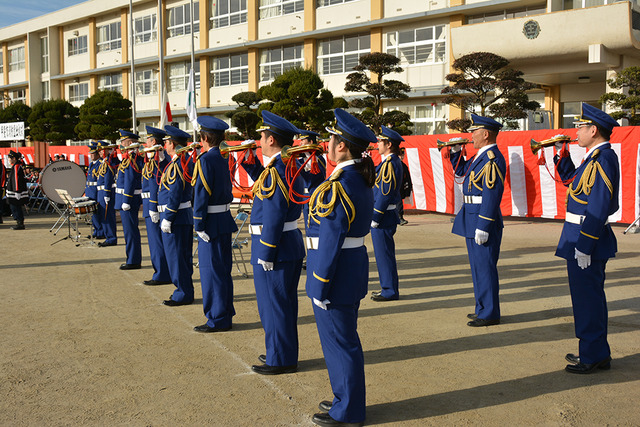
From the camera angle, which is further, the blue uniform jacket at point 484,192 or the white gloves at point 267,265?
the blue uniform jacket at point 484,192

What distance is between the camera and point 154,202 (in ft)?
24.7

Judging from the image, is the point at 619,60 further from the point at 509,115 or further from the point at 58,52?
the point at 58,52

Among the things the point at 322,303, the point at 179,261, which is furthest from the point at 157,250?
the point at 322,303

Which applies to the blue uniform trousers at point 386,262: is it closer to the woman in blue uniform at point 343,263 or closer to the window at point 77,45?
the woman in blue uniform at point 343,263

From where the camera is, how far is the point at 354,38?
30.1m

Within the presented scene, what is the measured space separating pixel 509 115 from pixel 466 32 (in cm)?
569

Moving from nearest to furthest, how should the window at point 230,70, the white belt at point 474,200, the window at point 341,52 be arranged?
1. the white belt at point 474,200
2. the window at point 341,52
3. the window at point 230,70

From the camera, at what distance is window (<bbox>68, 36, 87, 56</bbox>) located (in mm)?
45125

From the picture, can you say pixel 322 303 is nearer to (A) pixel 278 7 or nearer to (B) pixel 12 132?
(B) pixel 12 132

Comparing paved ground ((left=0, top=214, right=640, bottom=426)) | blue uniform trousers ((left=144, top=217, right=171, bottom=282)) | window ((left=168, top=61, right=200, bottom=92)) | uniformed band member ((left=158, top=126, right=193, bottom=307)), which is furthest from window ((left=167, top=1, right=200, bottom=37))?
uniformed band member ((left=158, top=126, right=193, bottom=307))

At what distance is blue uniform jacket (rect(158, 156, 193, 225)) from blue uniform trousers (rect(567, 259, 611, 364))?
4185 mm

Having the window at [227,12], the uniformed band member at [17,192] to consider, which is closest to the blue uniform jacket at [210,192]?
the uniformed band member at [17,192]

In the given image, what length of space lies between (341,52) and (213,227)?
26095 millimetres

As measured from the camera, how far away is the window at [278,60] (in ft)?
106
